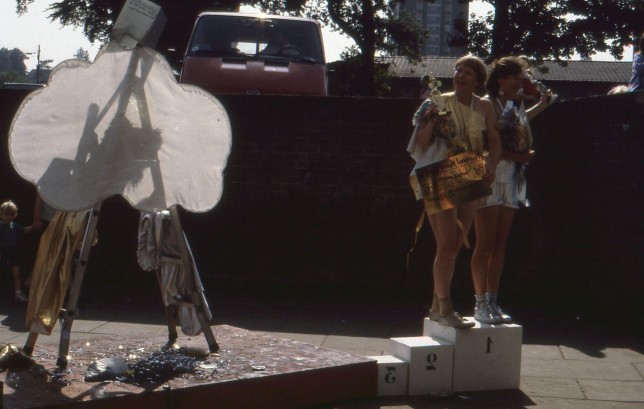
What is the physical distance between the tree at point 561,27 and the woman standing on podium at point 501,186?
1224 inches

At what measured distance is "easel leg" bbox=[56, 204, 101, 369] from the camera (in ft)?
18.4

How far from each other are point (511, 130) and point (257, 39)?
23.4 ft

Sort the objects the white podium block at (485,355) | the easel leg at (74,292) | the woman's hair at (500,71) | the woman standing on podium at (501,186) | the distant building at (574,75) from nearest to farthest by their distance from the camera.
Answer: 1. the easel leg at (74,292)
2. the white podium block at (485,355)
3. the woman standing on podium at (501,186)
4. the woman's hair at (500,71)
5. the distant building at (574,75)

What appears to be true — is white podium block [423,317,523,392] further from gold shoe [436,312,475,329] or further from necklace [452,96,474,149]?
necklace [452,96,474,149]

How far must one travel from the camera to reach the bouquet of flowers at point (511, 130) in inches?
276

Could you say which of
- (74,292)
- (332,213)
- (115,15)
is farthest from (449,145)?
(115,15)

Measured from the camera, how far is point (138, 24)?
580 centimetres

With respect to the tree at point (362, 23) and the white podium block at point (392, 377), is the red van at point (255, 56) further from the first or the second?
the tree at point (362, 23)

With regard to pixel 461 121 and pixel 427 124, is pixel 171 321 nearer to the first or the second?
pixel 427 124

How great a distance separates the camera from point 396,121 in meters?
10.7

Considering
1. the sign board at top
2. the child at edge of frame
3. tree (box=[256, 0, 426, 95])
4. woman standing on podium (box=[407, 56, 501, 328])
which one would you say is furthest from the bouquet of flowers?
tree (box=[256, 0, 426, 95])

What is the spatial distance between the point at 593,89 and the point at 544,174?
8885cm

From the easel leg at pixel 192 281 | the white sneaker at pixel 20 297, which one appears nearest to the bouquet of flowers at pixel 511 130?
the easel leg at pixel 192 281

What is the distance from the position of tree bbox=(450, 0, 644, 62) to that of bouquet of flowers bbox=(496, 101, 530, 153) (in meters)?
31.1
